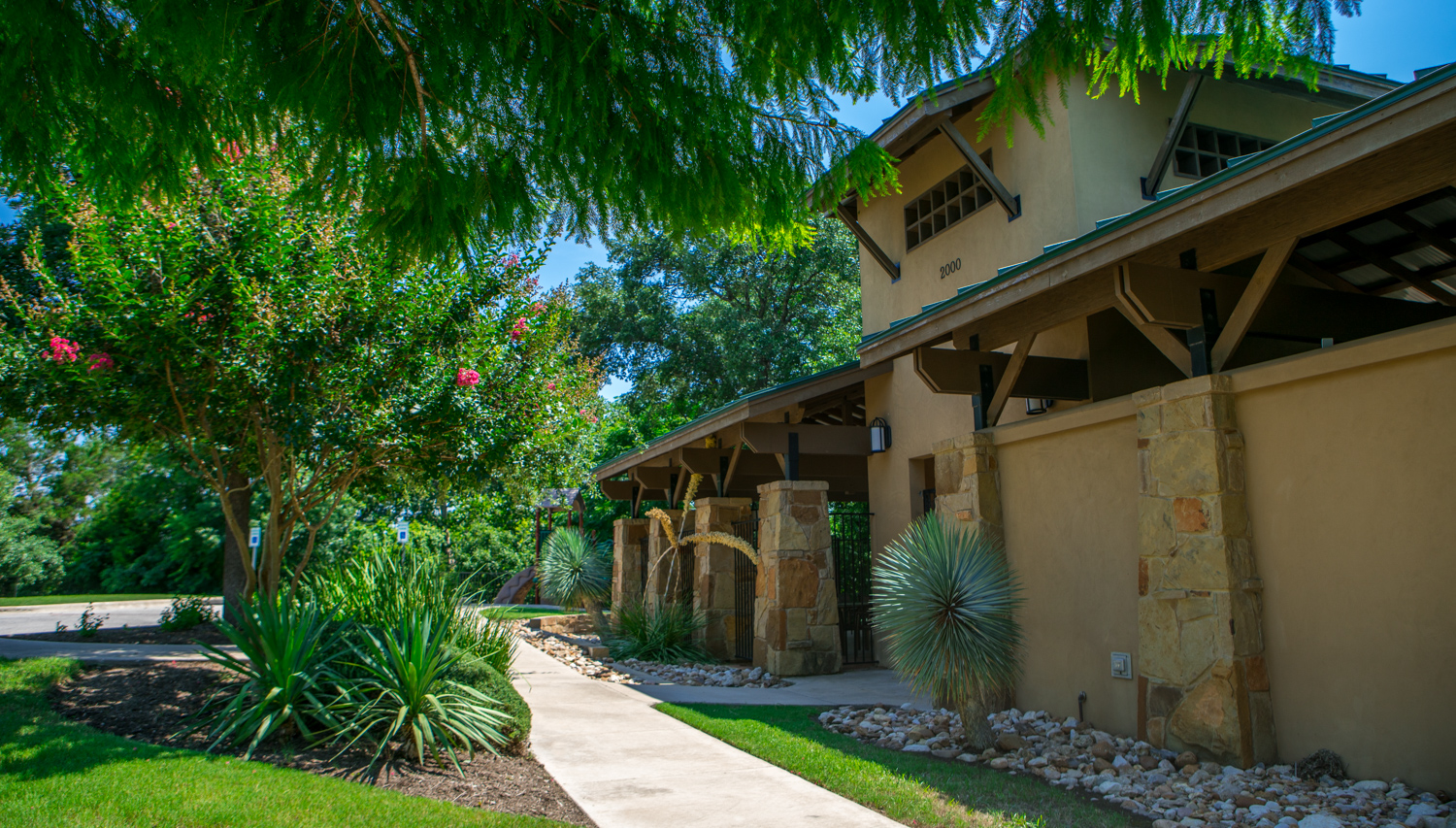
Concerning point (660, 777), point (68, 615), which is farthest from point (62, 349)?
point (68, 615)

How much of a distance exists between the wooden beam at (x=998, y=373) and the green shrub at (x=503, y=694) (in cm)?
431

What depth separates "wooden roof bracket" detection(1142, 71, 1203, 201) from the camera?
27.9ft

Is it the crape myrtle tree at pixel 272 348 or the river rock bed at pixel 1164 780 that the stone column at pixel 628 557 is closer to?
the crape myrtle tree at pixel 272 348

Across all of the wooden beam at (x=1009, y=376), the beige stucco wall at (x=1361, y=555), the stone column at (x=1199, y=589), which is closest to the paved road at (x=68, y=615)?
the wooden beam at (x=1009, y=376)

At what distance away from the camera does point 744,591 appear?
40.4 feet

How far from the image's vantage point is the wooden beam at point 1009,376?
24.0ft

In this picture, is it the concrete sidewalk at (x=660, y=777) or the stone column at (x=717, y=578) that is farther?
the stone column at (x=717, y=578)

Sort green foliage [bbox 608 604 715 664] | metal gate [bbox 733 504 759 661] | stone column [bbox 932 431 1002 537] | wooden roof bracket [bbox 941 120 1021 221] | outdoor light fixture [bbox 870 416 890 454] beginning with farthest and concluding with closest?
metal gate [bbox 733 504 759 661] → green foliage [bbox 608 604 715 664] → outdoor light fixture [bbox 870 416 890 454] → wooden roof bracket [bbox 941 120 1021 221] → stone column [bbox 932 431 1002 537]

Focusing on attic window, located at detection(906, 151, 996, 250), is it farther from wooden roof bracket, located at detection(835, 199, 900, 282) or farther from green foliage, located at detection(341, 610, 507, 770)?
green foliage, located at detection(341, 610, 507, 770)

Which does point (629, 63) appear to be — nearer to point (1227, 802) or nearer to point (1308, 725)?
point (1227, 802)

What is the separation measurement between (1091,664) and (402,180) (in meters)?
5.87

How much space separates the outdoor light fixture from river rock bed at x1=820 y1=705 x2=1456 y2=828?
4.77 metres

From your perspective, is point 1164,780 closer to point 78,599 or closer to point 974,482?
point 974,482

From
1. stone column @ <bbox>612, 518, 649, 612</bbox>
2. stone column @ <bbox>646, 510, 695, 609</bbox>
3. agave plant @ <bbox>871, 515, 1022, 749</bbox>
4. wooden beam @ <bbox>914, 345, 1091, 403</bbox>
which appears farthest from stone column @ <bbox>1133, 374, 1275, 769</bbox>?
stone column @ <bbox>612, 518, 649, 612</bbox>
